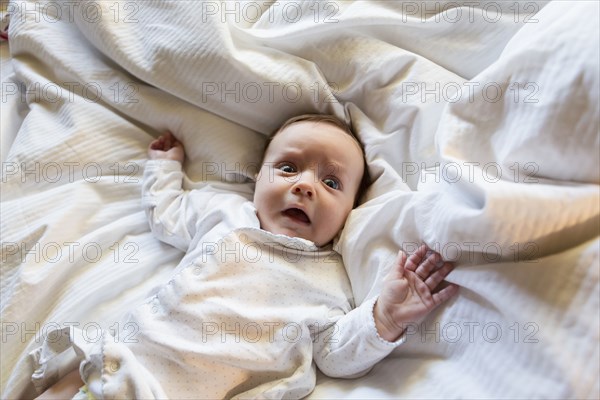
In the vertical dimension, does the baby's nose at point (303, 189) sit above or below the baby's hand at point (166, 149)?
above

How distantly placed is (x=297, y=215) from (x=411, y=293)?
0.26 meters

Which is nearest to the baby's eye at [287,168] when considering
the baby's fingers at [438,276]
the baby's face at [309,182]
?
the baby's face at [309,182]

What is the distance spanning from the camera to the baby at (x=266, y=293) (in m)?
0.82

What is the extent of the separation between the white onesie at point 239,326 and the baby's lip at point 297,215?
0.15 ft

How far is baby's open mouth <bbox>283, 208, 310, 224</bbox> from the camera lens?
3.21ft

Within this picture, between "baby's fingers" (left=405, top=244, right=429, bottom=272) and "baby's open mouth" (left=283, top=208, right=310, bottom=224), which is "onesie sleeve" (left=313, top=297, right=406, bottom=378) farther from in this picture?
"baby's open mouth" (left=283, top=208, right=310, bottom=224)

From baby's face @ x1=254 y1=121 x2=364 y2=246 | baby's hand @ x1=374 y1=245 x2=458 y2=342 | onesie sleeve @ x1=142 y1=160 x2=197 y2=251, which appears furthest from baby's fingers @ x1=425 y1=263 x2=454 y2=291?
onesie sleeve @ x1=142 y1=160 x2=197 y2=251

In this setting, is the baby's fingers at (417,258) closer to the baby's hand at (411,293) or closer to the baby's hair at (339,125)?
the baby's hand at (411,293)

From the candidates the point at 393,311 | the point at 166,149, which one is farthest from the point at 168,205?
the point at 393,311

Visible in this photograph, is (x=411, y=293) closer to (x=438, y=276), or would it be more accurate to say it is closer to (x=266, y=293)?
(x=438, y=276)

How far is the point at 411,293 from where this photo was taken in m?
0.82

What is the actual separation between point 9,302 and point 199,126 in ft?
1.53

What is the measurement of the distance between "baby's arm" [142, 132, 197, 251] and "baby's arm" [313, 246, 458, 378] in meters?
0.36

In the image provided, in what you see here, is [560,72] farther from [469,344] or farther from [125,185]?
[125,185]
